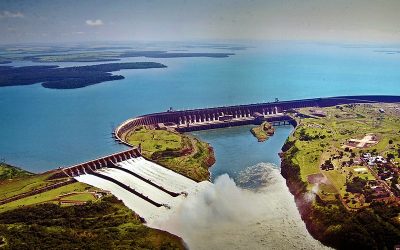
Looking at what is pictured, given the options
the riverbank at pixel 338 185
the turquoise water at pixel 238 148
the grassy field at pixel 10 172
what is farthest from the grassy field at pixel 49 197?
the riverbank at pixel 338 185

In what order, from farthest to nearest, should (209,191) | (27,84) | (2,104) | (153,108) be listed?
(27,84), (2,104), (153,108), (209,191)

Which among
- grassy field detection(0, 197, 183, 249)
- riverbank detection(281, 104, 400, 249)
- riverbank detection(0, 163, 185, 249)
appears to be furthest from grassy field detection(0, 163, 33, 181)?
riverbank detection(281, 104, 400, 249)

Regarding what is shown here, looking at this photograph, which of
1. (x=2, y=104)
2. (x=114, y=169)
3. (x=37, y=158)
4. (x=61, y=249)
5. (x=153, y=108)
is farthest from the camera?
(x=2, y=104)

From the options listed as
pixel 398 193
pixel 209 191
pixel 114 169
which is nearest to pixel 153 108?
pixel 114 169

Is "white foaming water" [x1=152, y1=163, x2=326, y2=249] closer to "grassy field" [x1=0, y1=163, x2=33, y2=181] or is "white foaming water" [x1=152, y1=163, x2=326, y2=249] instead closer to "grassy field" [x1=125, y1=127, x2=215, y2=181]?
"grassy field" [x1=125, y1=127, x2=215, y2=181]

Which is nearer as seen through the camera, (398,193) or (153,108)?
(398,193)

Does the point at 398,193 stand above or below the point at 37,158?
above

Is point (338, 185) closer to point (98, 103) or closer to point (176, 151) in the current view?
point (176, 151)

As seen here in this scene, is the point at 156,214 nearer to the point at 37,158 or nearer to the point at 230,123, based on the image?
the point at 37,158
